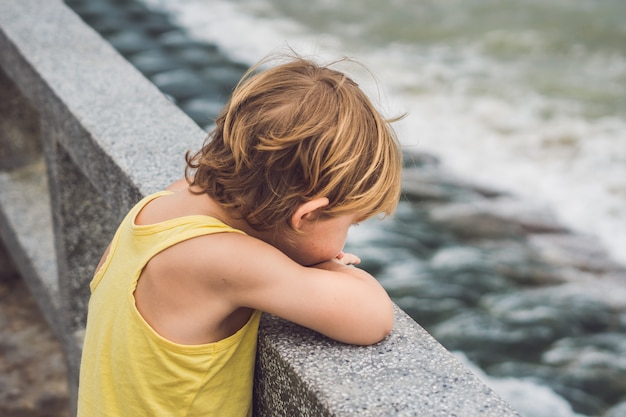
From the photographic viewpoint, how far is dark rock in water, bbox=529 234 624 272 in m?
4.32

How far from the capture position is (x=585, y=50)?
25.9ft

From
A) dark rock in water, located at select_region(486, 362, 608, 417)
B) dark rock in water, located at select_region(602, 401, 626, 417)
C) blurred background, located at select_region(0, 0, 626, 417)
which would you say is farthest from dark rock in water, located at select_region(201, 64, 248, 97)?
dark rock in water, located at select_region(602, 401, 626, 417)

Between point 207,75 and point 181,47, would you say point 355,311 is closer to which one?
point 207,75

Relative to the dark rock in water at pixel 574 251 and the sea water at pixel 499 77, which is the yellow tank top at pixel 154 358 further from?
the dark rock in water at pixel 574 251

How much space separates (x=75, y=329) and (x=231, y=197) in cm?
163

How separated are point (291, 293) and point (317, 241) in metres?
0.14

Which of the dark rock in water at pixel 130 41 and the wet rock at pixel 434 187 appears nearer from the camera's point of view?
the wet rock at pixel 434 187

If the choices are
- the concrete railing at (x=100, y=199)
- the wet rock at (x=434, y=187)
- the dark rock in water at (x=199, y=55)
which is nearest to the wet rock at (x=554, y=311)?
the wet rock at (x=434, y=187)

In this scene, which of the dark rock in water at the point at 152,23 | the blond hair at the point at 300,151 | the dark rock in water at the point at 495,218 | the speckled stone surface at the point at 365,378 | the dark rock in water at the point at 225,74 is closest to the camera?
the speckled stone surface at the point at 365,378

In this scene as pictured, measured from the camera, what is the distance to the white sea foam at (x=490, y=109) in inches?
208

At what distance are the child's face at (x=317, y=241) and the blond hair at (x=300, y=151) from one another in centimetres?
4

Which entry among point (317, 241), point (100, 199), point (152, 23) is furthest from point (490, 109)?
point (317, 241)

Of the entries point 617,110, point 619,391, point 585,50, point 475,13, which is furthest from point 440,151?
point 475,13

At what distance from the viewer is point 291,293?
4.86 feet
